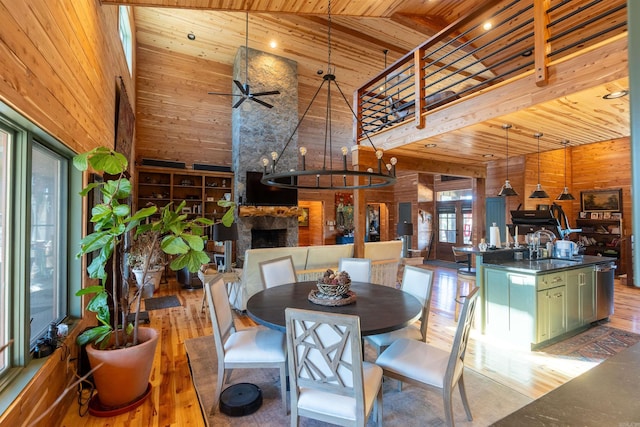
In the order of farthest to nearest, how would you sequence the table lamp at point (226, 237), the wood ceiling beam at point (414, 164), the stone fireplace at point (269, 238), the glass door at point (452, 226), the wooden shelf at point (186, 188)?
1. the glass door at point (452, 226)
2. the stone fireplace at point (269, 238)
3. the wooden shelf at point (186, 188)
4. the wood ceiling beam at point (414, 164)
5. the table lamp at point (226, 237)

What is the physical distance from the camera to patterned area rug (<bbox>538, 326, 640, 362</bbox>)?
333cm

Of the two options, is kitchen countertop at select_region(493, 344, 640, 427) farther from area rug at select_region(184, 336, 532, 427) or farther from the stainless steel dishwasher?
the stainless steel dishwasher

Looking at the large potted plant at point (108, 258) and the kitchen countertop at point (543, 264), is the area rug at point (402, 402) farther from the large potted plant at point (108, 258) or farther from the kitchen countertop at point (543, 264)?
the kitchen countertop at point (543, 264)

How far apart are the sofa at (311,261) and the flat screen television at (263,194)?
3.50 m

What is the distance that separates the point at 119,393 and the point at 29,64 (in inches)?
86.8

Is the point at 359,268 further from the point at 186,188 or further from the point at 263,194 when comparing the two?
the point at 186,188

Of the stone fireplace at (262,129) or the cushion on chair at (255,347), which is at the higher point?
the stone fireplace at (262,129)

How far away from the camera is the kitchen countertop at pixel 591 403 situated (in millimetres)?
800

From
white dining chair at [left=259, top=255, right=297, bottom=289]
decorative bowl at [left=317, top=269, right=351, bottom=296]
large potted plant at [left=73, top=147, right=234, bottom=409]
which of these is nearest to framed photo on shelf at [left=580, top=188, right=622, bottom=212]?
white dining chair at [left=259, top=255, right=297, bottom=289]

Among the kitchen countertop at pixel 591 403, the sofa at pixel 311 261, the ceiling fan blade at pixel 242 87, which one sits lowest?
the sofa at pixel 311 261

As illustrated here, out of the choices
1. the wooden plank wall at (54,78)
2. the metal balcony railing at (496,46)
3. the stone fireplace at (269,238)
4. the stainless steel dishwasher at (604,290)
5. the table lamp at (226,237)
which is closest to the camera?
the wooden plank wall at (54,78)

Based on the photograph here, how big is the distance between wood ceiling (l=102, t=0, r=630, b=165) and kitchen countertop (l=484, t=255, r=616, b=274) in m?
1.68

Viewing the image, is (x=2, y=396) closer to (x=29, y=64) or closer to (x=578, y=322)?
(x=29, y=64)

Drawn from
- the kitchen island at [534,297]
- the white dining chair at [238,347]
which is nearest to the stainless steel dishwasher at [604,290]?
the kitchen island at [534,297]
